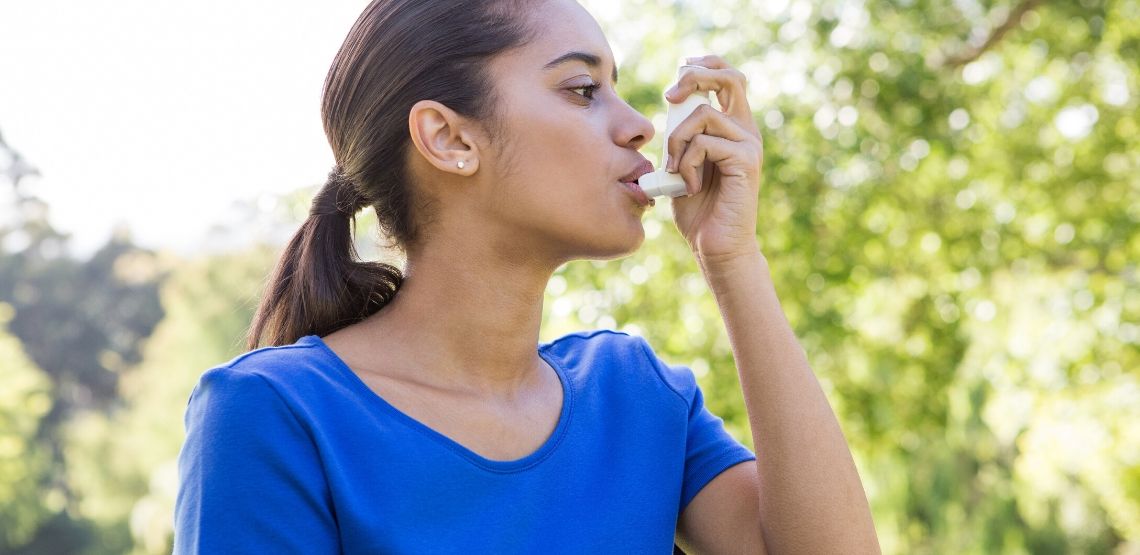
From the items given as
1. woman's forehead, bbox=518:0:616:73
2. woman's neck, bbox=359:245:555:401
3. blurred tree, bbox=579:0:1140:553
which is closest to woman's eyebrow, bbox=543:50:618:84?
woman's forehead, bbox=518:0:616:73

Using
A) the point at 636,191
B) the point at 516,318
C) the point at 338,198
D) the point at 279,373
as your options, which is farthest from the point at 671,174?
the point at 279,373

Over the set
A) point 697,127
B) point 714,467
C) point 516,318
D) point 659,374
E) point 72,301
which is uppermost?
point 697,127

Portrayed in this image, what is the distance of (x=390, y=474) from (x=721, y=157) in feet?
2.39

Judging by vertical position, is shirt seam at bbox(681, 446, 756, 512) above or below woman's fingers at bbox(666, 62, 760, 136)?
below

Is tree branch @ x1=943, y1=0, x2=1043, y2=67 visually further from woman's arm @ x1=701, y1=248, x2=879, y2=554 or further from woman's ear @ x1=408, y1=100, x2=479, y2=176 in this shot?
woman's ear @ x1=408, y1=100, x2=479, y2=176

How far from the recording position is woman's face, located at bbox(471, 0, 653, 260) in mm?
1709

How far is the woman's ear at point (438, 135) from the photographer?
173cm

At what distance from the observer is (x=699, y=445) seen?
191cm

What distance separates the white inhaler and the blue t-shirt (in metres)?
0.35

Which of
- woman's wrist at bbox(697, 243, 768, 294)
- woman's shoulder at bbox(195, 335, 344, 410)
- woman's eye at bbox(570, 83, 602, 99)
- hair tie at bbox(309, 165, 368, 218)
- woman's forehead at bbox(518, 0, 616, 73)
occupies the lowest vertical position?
woman's shoulder at bbox(195, 335, 344, 410)

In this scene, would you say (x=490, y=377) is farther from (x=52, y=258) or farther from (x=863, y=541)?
(x=52, y=258)

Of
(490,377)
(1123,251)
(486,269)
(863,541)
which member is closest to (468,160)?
(486,269)

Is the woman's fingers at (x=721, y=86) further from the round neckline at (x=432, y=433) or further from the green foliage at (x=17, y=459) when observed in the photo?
the green foliage at (x=17, y=459)

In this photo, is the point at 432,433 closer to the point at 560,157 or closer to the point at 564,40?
the point at 560,157
